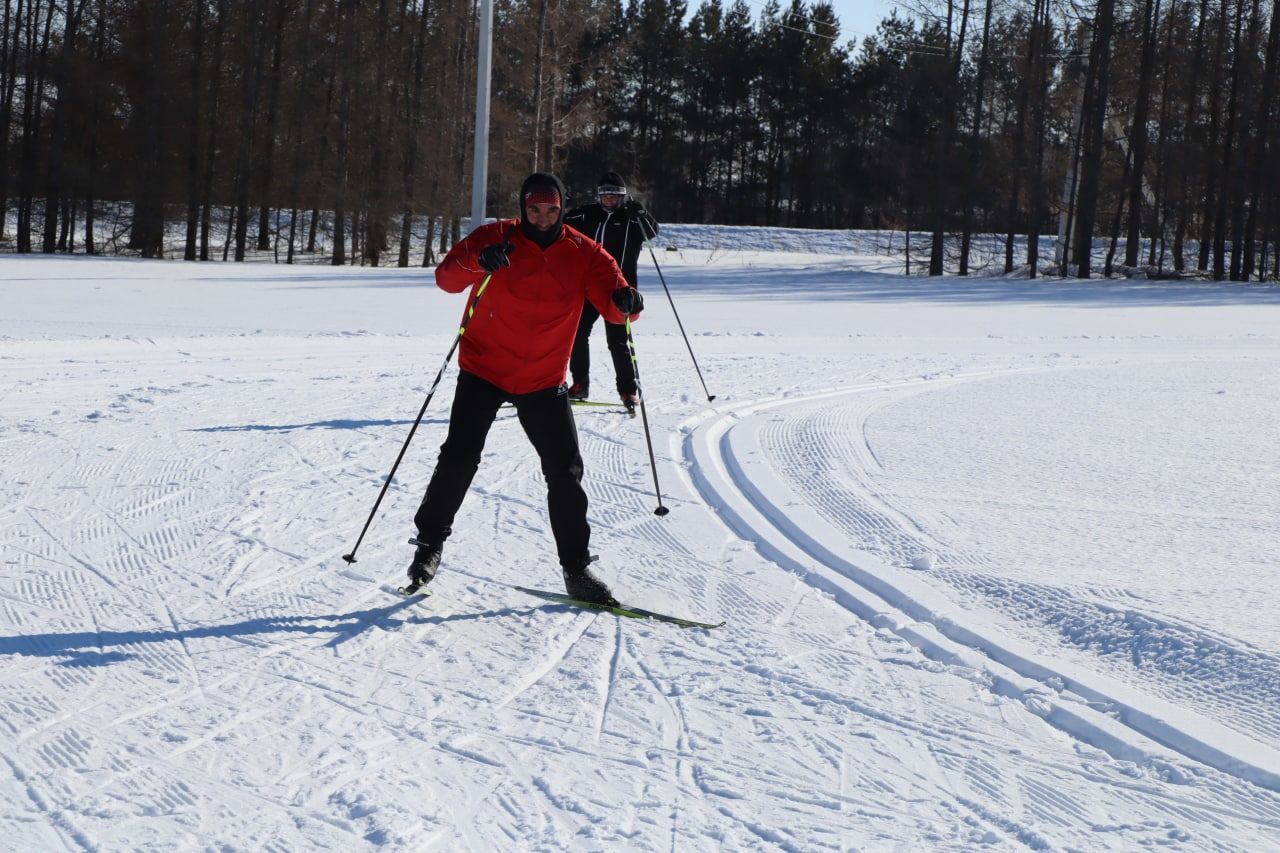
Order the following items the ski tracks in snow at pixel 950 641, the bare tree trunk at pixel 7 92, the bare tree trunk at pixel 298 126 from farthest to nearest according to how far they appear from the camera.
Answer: the bare tree trunk at pixel 298 126, the bare tree trunk at pixel 7 92, the ski tracks in snow at pixel 950 641

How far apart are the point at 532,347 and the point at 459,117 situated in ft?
108

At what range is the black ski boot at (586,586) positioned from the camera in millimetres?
4879

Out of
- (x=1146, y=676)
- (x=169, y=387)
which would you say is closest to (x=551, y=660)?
(x=1146, y=676)

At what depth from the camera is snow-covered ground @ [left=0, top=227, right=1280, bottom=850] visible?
10.3 ft

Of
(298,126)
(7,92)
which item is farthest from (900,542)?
(7,92)

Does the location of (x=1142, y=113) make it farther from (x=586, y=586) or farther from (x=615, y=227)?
(x=586, y=586)

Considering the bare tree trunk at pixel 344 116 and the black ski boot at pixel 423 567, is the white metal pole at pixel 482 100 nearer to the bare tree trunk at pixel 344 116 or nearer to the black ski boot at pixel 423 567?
the black ski boot at pixel 423 567

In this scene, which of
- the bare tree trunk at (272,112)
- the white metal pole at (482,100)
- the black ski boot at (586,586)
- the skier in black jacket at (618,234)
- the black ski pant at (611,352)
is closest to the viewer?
the black ski boot at (586,586)

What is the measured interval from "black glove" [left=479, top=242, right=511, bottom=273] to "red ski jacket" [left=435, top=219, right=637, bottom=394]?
0.45ft

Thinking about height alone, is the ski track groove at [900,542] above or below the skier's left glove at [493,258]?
below

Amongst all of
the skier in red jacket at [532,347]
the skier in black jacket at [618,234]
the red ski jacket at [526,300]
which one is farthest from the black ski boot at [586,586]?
the skier in black jacket at [618,234]

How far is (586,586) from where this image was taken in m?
4.89

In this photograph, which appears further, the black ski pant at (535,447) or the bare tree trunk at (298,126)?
the bare tree trunk at (298,126)

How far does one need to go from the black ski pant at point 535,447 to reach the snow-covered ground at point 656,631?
29 centimetres
